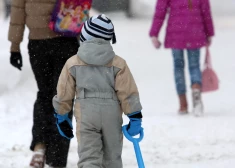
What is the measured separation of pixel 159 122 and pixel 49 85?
7.07ft

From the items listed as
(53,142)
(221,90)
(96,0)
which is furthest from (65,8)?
(96,0)

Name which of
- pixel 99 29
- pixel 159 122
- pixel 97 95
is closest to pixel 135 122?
pixel 97 95

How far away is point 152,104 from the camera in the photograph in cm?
907

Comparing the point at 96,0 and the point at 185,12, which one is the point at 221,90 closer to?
the point at 185,12

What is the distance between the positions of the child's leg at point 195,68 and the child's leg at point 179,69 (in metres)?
0.10

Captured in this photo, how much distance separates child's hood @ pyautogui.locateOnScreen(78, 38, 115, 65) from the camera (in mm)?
4309

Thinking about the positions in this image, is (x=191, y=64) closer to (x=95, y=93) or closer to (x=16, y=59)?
(x=16, y=59)

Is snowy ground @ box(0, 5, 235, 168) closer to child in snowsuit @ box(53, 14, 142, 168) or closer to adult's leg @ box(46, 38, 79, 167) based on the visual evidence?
adult's leg @ box(46, 38, 79, 167)

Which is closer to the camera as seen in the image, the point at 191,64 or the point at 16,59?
the point at 16,59

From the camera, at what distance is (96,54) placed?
170 inches

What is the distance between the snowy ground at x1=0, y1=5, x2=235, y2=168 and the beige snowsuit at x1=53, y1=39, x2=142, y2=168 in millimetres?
1478

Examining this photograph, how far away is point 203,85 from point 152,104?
114 centimetres

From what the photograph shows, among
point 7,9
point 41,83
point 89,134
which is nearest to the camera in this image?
point 89,134

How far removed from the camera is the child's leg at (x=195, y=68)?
7.82 metres
